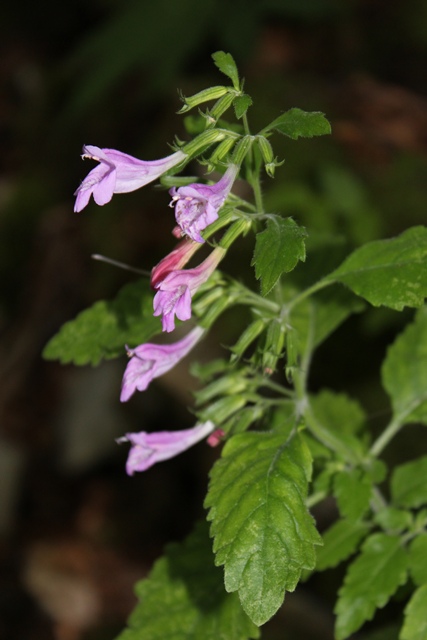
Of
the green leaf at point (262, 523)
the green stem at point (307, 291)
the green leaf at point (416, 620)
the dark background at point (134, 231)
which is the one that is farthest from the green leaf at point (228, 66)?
the dark background at point (134, 231)

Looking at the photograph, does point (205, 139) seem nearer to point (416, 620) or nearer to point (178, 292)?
point (178, 292)

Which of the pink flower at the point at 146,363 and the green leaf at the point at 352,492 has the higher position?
the pink flower at the point at 146,363

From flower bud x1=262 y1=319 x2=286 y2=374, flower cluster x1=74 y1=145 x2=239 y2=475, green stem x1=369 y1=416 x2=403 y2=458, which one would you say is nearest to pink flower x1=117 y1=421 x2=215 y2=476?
flower cluster x1=74 y1=145 x2=239 y2=475

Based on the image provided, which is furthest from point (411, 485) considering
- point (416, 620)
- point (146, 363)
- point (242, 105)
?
point (242, 105)

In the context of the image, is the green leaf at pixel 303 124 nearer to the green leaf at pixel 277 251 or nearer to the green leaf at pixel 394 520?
the green leaf at pixel 277 251

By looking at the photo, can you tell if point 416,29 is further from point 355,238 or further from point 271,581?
point 271,581

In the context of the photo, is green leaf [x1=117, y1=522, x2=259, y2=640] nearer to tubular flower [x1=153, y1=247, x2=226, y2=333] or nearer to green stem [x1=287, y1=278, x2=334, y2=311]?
green stem [x1=287, y1=278, x2=334, y2=311]
